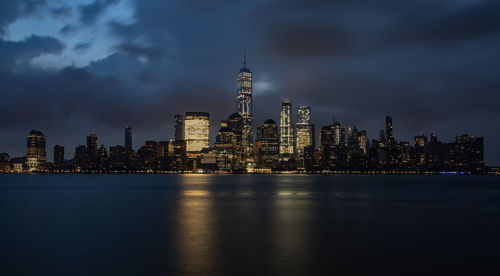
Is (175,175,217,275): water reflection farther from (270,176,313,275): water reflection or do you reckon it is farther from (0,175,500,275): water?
(270,176,313,275): water reflection

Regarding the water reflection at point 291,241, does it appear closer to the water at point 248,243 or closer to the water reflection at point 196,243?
the water at point 248,243

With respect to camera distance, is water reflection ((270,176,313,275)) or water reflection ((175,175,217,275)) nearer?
water reflection ((270,176,313,275))

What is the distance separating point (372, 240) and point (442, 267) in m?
10.2

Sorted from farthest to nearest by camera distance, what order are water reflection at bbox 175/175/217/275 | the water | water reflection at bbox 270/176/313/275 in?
water reflection at bbox 175/175/217/275 < water reflection at bbox 270/176/313/275 < the water

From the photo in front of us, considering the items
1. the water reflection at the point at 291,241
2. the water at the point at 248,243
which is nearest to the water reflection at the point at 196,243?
the water at the point at 248,243

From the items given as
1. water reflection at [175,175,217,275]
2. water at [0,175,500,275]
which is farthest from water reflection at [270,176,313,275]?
water reflection at [175,175,217,275]

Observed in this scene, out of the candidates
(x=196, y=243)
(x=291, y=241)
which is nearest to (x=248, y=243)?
(x=291, y=241)

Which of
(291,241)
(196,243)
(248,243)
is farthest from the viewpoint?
(291,241)

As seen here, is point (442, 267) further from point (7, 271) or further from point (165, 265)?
point (7, 271)

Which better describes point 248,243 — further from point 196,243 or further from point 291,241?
point 196,243

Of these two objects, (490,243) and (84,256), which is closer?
(84,256)

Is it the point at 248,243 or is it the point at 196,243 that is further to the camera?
the point at 196,243

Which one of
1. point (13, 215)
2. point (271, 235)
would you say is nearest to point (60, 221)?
point (13, 215)

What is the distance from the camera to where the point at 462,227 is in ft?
149
